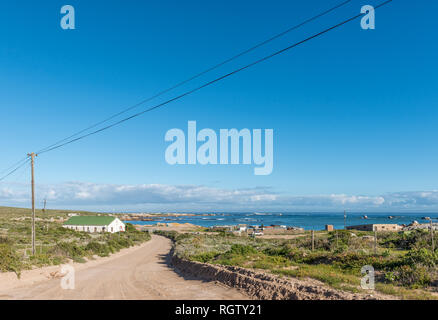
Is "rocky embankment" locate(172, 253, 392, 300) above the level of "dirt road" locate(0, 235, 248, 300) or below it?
above

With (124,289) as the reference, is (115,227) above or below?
below

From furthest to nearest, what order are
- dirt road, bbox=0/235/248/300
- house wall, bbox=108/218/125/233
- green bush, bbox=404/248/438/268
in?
house wall, bbox=108/218/125/233 < dirt road, bbox=0/235/248/300 < green bush, bbox=404/248/438/268

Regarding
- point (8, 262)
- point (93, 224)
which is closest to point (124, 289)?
point (8, 262)

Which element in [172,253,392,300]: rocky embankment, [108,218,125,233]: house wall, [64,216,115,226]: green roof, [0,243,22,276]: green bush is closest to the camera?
[172,253,392,300]: rocky embankment

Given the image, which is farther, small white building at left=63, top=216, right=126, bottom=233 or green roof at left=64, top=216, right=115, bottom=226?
green roof at left=64, top=216, right=115, bottom=226

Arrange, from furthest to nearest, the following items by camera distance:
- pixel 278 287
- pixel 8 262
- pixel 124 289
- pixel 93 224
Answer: pixel 93 224 < pixel 8 262 < pixel 124 289 < pixel 278 287

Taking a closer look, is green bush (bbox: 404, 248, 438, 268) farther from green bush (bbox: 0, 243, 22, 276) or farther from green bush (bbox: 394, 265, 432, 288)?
green bush (bbox: 0, 243, 22, 276)

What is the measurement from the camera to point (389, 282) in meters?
11.7

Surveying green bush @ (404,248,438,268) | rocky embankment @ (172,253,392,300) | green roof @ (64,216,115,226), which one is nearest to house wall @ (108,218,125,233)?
green roof @ (64,216,115,226)

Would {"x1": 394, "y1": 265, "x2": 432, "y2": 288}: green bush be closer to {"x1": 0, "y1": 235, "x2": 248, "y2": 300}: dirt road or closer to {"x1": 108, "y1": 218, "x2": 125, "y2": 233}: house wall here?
{"x1": 0, "y1": 235, "x2": 248, "y2": 300}: dirt road

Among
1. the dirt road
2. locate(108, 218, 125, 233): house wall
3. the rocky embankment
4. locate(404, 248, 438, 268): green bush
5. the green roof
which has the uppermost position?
locate(404, 248, 438, 268): green bush

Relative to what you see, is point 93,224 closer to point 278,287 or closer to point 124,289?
point 124,289
